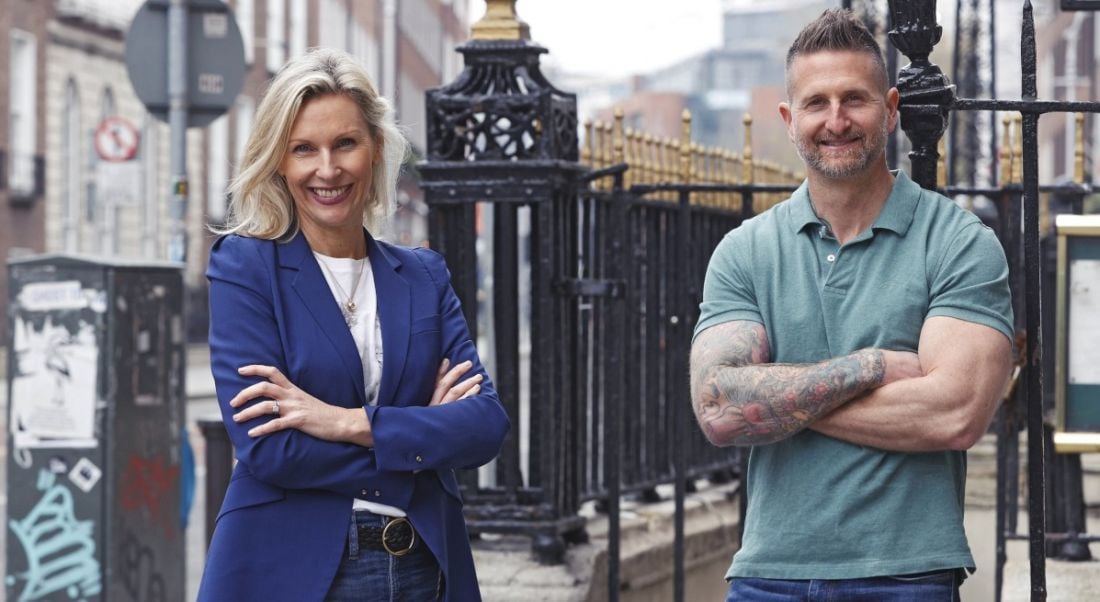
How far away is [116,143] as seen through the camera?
1647cm

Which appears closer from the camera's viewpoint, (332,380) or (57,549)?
(332,380)

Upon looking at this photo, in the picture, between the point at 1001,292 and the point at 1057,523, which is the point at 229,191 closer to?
the point at 1001,292

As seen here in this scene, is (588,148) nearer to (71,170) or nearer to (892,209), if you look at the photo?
(892,209)

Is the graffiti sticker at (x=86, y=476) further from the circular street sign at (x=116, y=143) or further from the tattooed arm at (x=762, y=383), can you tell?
the circular street sign at (x=116, y=143)

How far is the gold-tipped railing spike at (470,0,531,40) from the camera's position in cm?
615

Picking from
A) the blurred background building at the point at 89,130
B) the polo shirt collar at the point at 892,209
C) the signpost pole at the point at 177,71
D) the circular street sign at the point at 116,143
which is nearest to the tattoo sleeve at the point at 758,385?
the polo shirt collar at the point at 892,209

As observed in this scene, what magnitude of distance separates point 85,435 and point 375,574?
4.39 metres

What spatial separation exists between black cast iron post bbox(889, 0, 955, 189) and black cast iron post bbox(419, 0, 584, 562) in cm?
211

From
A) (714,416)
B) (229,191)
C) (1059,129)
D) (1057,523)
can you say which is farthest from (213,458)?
(1059,129)

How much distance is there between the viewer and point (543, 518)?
6.11 meters

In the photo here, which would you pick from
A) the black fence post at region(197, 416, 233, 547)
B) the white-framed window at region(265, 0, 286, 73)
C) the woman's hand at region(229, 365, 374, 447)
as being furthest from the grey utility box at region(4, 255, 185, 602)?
the white-framed window at region(265, 0, 286, 73)

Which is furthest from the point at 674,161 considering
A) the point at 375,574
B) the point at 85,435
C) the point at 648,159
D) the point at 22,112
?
the point at 22,112

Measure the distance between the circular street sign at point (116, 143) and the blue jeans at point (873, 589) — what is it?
1384 centimetres

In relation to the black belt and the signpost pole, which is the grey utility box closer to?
the signpost pole
